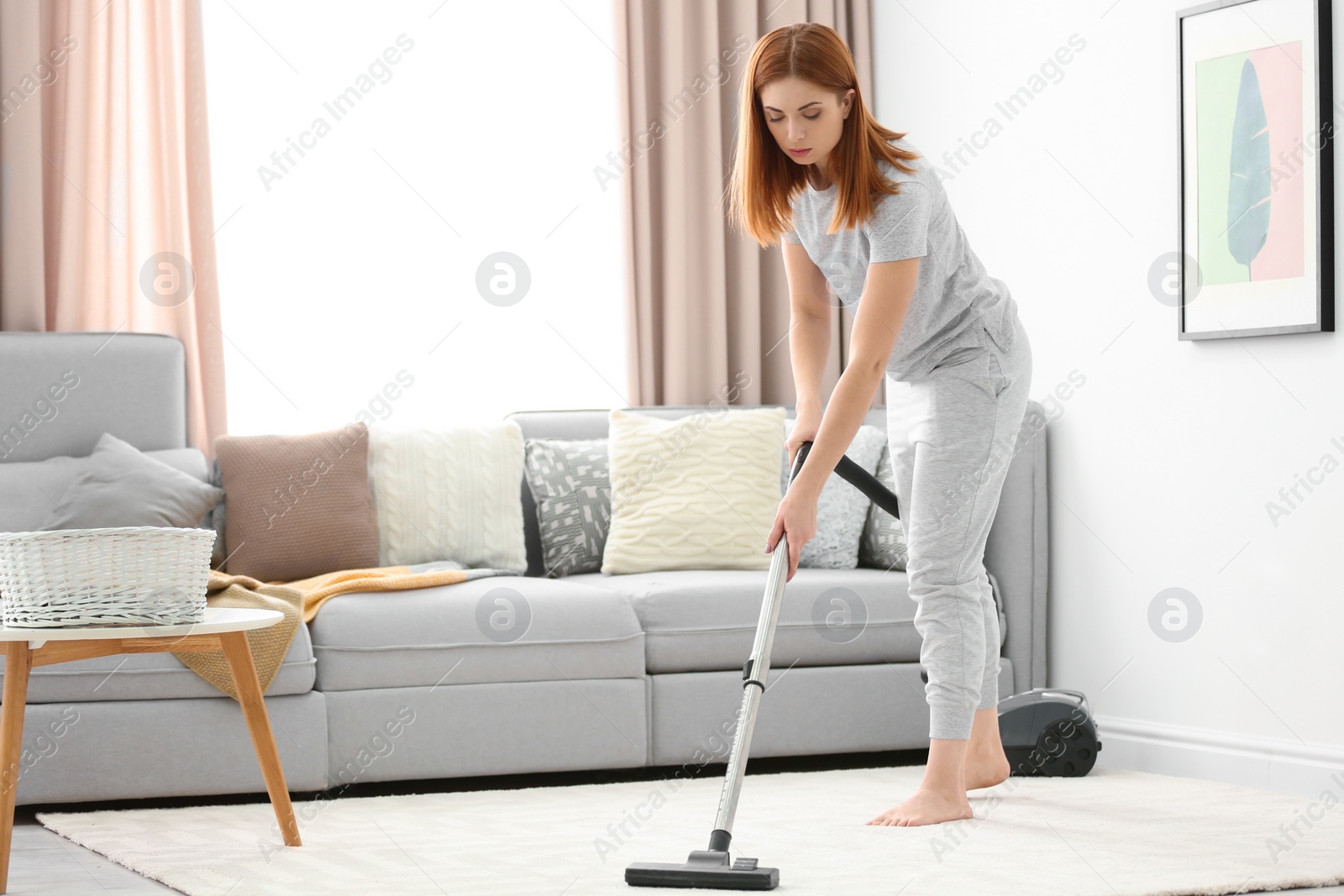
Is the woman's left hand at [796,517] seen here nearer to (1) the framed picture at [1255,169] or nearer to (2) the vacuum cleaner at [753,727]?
(2) the vacuum cleaner at [753,727]

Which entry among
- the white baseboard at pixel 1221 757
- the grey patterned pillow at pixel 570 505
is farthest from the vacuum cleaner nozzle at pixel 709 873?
the grey patterned pillow at pixel 570 505

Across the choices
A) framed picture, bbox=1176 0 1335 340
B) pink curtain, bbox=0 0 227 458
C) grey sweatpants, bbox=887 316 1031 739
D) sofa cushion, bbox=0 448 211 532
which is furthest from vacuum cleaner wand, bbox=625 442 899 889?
pink curtain, bbox=0 0 227 458

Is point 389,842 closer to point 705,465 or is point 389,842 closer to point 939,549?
point 939,549

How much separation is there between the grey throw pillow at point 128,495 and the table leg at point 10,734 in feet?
3.22

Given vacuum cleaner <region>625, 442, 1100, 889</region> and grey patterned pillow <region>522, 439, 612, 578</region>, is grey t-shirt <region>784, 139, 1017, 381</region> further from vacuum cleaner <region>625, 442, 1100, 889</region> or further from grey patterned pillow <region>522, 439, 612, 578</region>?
grey patterned pillow <region>522, 439, 612, 578</region>

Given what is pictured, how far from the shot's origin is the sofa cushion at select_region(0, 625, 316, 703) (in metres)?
2.60

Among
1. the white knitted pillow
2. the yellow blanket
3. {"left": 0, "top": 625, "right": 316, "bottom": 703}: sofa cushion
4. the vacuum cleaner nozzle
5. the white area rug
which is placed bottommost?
the white area rug

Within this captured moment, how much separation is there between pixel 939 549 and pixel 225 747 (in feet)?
4.51

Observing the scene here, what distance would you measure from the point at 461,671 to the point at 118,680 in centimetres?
64

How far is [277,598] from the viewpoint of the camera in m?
2.81

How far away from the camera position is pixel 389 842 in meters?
2.27

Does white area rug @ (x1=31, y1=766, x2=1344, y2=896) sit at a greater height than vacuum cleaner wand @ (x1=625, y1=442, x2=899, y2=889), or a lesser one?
lesser

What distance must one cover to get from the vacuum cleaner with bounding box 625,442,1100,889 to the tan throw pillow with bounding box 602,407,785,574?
0.56 m

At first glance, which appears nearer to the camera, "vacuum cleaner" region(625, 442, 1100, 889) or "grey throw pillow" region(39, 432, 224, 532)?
"vacuum cleaner" region(625, 442, 1100, 889)
